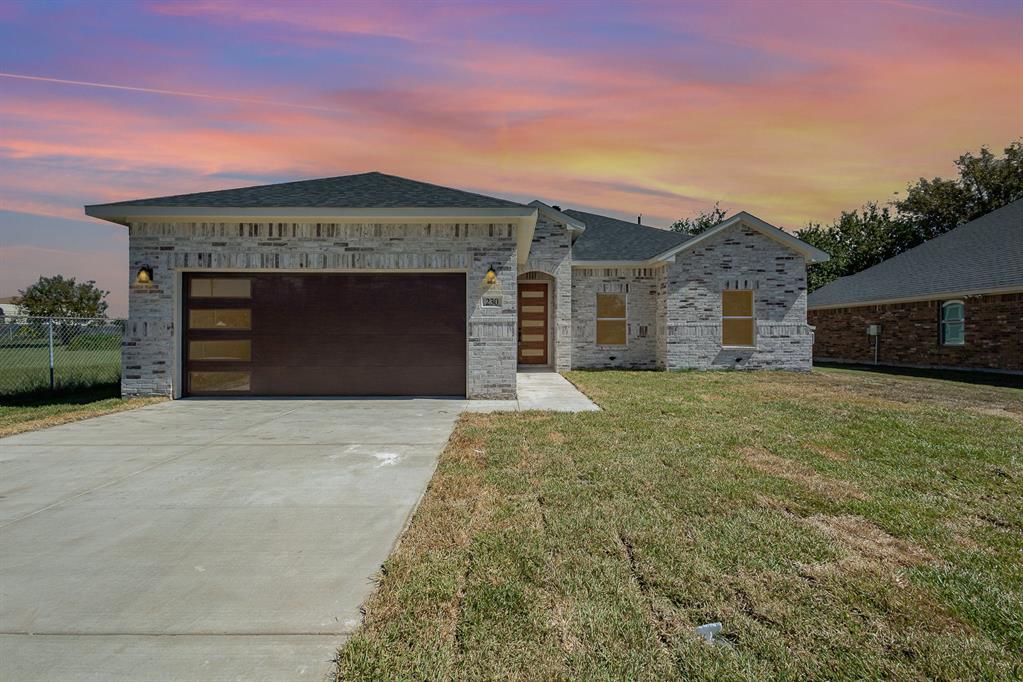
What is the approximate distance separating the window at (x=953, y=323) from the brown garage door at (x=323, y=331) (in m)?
17.7

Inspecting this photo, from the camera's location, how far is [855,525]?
4082 millimetres

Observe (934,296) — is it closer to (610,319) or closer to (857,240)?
(610,319)

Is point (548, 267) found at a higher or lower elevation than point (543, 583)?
higher

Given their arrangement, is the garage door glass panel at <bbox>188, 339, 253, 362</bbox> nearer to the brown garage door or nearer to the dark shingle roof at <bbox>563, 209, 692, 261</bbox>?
the brown garage door

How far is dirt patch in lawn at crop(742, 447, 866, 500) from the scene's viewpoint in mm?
4863

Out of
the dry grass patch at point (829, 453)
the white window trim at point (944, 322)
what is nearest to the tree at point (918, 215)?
the white window trim at point (944, 322)

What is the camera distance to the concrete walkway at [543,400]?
31.1 feet

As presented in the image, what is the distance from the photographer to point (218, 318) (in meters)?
11.0

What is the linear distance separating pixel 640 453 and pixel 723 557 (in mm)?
2666

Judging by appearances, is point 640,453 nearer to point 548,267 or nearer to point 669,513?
point 669,513

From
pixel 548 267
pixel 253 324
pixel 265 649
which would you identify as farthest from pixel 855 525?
pixel 548 267

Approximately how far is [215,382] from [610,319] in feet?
37.8

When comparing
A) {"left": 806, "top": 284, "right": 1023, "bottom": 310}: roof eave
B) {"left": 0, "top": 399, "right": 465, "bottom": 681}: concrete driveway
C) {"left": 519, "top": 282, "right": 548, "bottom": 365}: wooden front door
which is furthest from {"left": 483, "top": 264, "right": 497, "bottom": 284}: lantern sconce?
{"left": 806, "top": 284, "right": 1023, "bottom": 310}: roof eave

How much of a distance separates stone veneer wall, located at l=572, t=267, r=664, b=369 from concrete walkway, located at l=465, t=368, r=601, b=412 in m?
3.77
